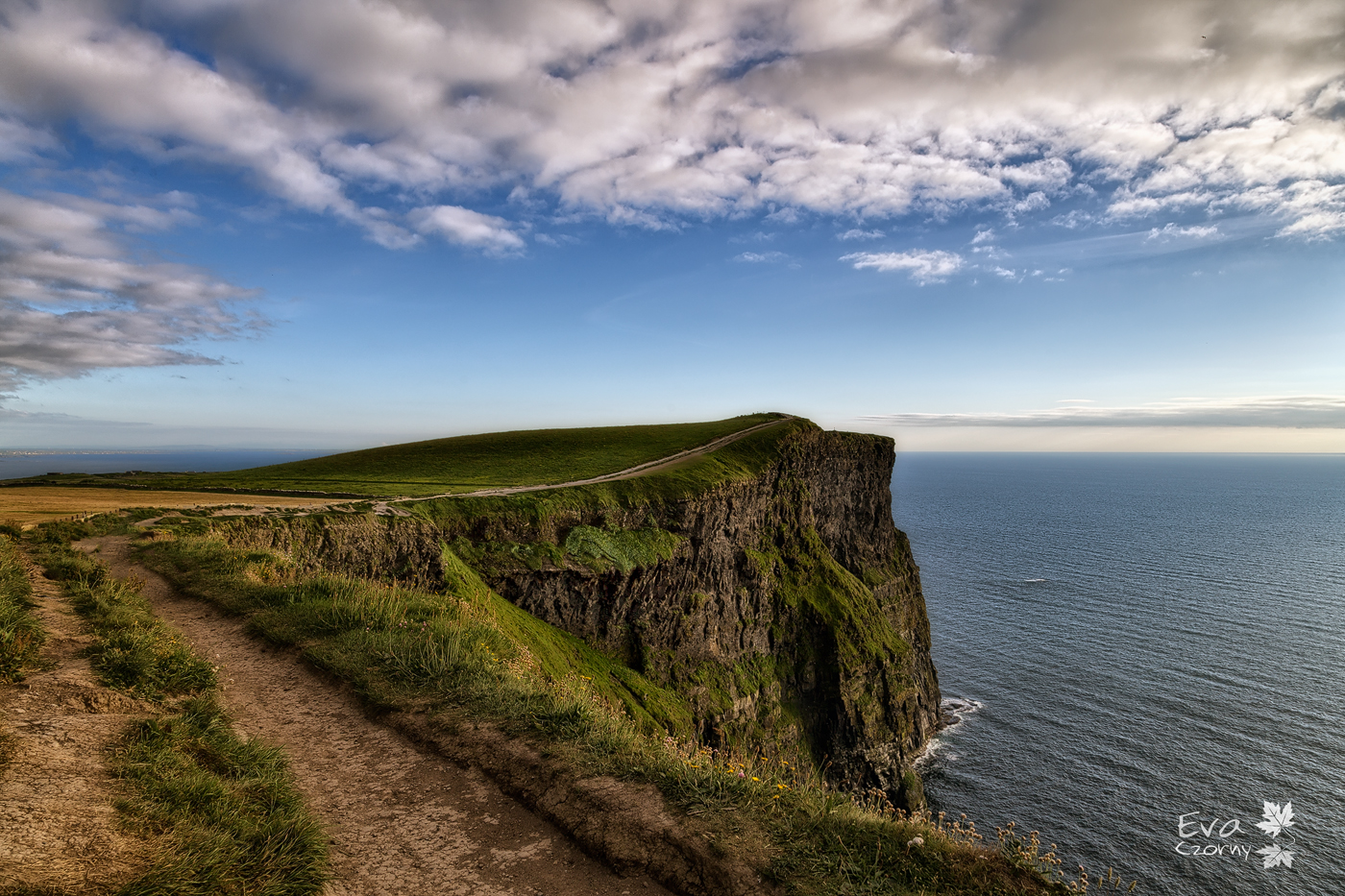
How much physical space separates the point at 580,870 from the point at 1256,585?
141m

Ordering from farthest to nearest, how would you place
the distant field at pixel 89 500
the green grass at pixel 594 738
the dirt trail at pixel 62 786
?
1. the distant field at pixel 89 500
2. the green grass at pixel 594 738
3. the dirt trail at pixel 62 786

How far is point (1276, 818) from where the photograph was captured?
44438 millimetres

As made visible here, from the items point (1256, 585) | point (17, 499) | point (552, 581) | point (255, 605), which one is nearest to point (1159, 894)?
point (552, 581)

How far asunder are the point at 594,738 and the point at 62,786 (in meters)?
5.84

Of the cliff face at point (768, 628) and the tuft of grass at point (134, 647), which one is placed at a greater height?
the tuft of grass at point (134, 647)

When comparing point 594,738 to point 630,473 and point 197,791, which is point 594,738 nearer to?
point 197,791

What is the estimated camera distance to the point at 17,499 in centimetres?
2527

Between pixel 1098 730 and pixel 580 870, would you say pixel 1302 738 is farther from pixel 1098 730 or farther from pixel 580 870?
pixel 580 870

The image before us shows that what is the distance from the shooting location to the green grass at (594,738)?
21.7ft

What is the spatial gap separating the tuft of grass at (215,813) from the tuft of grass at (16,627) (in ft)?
8.31

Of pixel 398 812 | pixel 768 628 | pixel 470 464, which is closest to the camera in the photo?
pixel 398 812

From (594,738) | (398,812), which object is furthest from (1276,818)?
(398,812)

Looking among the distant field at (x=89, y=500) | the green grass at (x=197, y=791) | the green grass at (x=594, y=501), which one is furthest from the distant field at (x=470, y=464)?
the green grass at (x=197, y=791)

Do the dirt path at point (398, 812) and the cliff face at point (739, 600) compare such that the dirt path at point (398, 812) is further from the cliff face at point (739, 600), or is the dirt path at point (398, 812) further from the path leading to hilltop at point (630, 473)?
the path leading to hilltop at point (630, 473)
